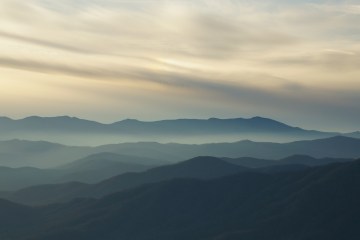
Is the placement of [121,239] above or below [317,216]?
below

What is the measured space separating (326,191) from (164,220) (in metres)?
46.4

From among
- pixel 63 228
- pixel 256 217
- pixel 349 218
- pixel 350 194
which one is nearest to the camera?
pixel 349 218

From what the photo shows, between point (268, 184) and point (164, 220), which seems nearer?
point (164, 220)

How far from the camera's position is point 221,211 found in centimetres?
13912

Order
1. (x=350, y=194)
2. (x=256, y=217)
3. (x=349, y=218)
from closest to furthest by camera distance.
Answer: (x=349, y=218), (x=350, y=194), (x=256, y=217)

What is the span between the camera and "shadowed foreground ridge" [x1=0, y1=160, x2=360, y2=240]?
110 meters

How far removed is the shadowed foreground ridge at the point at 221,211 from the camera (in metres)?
110

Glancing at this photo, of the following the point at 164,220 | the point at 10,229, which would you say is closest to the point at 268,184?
the point at 164,220

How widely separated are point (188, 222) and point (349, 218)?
153ft

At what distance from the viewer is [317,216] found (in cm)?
11088

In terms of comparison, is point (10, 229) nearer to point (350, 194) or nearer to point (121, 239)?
point (121, 239)

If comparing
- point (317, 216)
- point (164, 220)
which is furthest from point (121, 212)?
point (317, 216)

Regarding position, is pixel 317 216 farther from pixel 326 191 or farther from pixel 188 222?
pixel 188 222

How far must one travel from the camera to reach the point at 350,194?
11619cm
